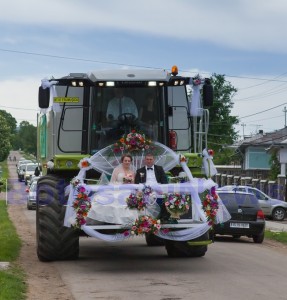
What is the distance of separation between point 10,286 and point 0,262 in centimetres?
357

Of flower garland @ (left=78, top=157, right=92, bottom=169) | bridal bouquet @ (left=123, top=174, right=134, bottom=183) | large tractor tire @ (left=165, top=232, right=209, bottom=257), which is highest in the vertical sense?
flower garland @ (left=78, top=157, right=92, bottom=169)

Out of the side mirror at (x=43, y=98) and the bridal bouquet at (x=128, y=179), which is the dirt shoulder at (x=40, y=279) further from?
the side mirror at (x=43, y=98)

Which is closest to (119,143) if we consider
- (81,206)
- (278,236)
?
(81,206)

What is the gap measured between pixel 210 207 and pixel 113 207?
172cm

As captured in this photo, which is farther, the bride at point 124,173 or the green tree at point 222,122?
the green tree at point 222,122

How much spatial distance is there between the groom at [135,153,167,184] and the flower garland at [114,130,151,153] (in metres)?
0.36

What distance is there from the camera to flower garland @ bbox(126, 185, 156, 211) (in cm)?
1395

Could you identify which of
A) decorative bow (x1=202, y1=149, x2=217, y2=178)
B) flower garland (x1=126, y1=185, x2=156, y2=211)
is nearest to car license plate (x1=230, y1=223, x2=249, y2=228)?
decorative bow (x1=202, y1=149, x2=217, y2=178)

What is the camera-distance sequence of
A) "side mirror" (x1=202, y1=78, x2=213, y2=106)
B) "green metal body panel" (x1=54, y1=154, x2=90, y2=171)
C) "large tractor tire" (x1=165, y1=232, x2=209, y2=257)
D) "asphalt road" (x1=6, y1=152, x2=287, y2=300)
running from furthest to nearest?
1. "large tractor tire" (x1=165, y1=232, x2=209, y2=257)
2. "side mirror" (x1=202, y1=78, x2=213, y2=106)
3. "green metal body panel" (x1=54, y1=154, x2=90, y2=171)
4. "asphalt road" (x1=6, y1=152, x2=287, y2=300)

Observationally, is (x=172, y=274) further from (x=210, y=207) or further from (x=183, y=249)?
(x=183, y=249)

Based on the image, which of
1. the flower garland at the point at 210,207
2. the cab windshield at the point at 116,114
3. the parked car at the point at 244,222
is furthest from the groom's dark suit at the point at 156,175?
the parked car at the point at 244,222

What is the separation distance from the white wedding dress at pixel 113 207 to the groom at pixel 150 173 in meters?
0.48

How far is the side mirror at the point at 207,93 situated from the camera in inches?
609

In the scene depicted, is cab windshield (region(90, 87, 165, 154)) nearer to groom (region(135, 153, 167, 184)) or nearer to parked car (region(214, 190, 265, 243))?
groom (region(135, 153, 167, 184))
